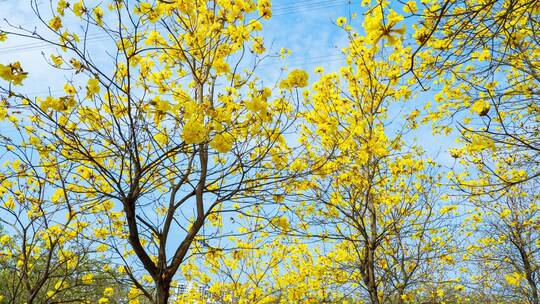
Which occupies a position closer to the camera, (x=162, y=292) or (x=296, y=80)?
(x=162, y=292)

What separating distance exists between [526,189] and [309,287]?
19.6 ft

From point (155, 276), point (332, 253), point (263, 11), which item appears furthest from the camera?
point (332, 253)

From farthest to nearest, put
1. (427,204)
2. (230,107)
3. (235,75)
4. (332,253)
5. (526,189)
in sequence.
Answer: (526,189) → (332,253) → (427,204) → (235,75) → (230,107)

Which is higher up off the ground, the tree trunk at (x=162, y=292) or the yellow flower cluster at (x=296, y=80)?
the yellow flower cluster at (x=296, y=80)

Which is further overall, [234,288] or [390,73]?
[234,288]

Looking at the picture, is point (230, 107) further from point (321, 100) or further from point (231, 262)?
point (231, 262)

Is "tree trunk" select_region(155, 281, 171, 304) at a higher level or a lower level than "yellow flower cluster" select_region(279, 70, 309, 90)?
lower

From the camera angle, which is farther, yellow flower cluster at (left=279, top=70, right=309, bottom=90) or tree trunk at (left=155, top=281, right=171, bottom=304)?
yellow flower cluster at (left=279, top=70, right=309, bottom=90)

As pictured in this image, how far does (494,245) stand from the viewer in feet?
28.9

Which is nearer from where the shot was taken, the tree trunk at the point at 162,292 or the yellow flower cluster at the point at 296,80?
the tree trunk at the point at 162,292

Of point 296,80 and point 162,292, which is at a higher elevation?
point 296,80

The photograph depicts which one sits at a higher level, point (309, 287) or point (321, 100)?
point (321, 100)

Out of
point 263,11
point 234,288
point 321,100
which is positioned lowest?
point 234,288

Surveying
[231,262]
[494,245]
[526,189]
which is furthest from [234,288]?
[526,189]
